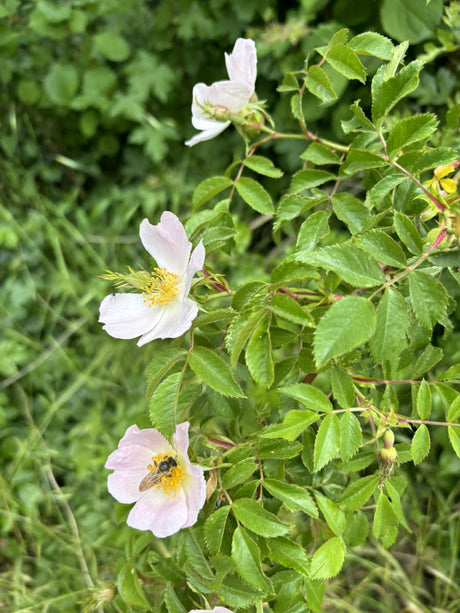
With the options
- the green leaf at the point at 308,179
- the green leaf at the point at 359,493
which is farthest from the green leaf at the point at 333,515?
the green leaf at the point at 308,179

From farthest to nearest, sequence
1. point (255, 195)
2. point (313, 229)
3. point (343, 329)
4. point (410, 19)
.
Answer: point (410, 19) → point (255, 195) → point (313, 229) → point (343, 329)

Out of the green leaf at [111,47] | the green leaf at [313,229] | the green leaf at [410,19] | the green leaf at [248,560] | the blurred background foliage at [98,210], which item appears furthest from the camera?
the green leaf at [111,47]

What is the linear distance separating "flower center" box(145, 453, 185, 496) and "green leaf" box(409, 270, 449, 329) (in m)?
0.37

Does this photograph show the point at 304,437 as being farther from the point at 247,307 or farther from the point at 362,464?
the point at 247,307

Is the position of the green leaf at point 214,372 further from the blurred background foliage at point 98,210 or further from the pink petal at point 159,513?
the blurred background foliage at point 98,210

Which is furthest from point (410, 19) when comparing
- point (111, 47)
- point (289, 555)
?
point (289, 555)

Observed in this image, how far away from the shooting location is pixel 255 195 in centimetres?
83

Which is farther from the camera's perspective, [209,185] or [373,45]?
[209,185]

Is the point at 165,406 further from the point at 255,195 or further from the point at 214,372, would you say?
the point at 255,195

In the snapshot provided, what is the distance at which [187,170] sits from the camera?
7.31ft

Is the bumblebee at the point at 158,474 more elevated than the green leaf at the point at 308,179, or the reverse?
the green leaf at the point at 308,179

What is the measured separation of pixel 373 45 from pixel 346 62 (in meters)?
0.04

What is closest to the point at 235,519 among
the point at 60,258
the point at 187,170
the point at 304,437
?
the point at 304,437

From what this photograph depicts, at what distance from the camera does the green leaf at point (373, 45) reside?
0.73 metres
